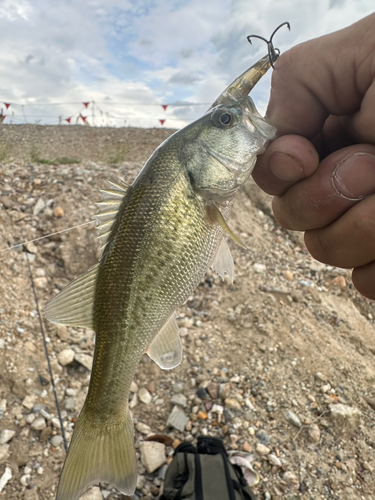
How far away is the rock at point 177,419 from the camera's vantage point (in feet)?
10.4

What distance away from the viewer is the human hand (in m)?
1.73

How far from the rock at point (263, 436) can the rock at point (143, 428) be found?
0.96 metres

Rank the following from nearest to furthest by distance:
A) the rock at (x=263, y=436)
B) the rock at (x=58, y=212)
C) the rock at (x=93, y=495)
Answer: the rock at (x=93, y=495), the rock at (x=263, y=436), the rock at (x=58, y=212)

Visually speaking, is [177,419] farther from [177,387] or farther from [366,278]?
[366,278]

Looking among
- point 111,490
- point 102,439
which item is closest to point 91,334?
point 111,490

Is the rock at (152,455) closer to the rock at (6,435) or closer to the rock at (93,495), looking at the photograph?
the rock at (93,495)

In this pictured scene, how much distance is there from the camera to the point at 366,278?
77.4 inches

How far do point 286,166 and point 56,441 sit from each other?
2693mm

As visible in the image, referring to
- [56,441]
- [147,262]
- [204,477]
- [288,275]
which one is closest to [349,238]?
[147,262]

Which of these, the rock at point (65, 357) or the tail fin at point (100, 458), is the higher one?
the rock at point (65, 357)

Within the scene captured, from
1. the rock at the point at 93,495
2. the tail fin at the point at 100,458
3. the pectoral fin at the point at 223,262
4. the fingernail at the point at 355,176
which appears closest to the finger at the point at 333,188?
the fingernail at the point at 355,176

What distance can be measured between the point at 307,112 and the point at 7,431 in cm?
313

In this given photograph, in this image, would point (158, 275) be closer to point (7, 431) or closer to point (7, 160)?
point (7, 431)

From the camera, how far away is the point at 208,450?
2.86 meters
